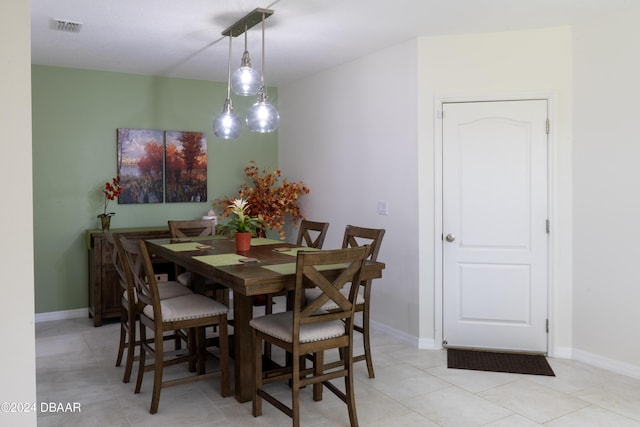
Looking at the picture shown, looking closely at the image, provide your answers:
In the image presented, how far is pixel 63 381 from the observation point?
3488mm

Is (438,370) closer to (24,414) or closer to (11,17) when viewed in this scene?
(24,414)

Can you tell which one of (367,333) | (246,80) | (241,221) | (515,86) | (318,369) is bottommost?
(318,369)

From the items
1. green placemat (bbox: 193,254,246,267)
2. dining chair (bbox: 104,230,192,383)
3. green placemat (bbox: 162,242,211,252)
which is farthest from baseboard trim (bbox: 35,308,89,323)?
green placemat (bbox: 193,254,246,267)

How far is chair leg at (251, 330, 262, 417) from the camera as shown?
2.88 m

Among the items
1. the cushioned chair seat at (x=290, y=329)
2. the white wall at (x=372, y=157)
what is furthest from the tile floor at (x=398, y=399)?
the white wall at (x=372, y=157)

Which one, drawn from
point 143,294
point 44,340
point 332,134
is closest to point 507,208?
point 332,134

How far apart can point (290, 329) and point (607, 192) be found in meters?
2.60

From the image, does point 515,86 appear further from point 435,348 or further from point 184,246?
point 184,246

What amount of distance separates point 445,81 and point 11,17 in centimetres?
319

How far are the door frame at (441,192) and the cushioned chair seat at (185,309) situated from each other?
192 centimetres

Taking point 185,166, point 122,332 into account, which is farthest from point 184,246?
point 185,166

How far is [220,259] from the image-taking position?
10.7ft

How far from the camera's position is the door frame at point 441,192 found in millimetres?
3975

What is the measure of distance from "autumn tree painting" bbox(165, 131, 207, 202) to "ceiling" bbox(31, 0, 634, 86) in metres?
0.90
